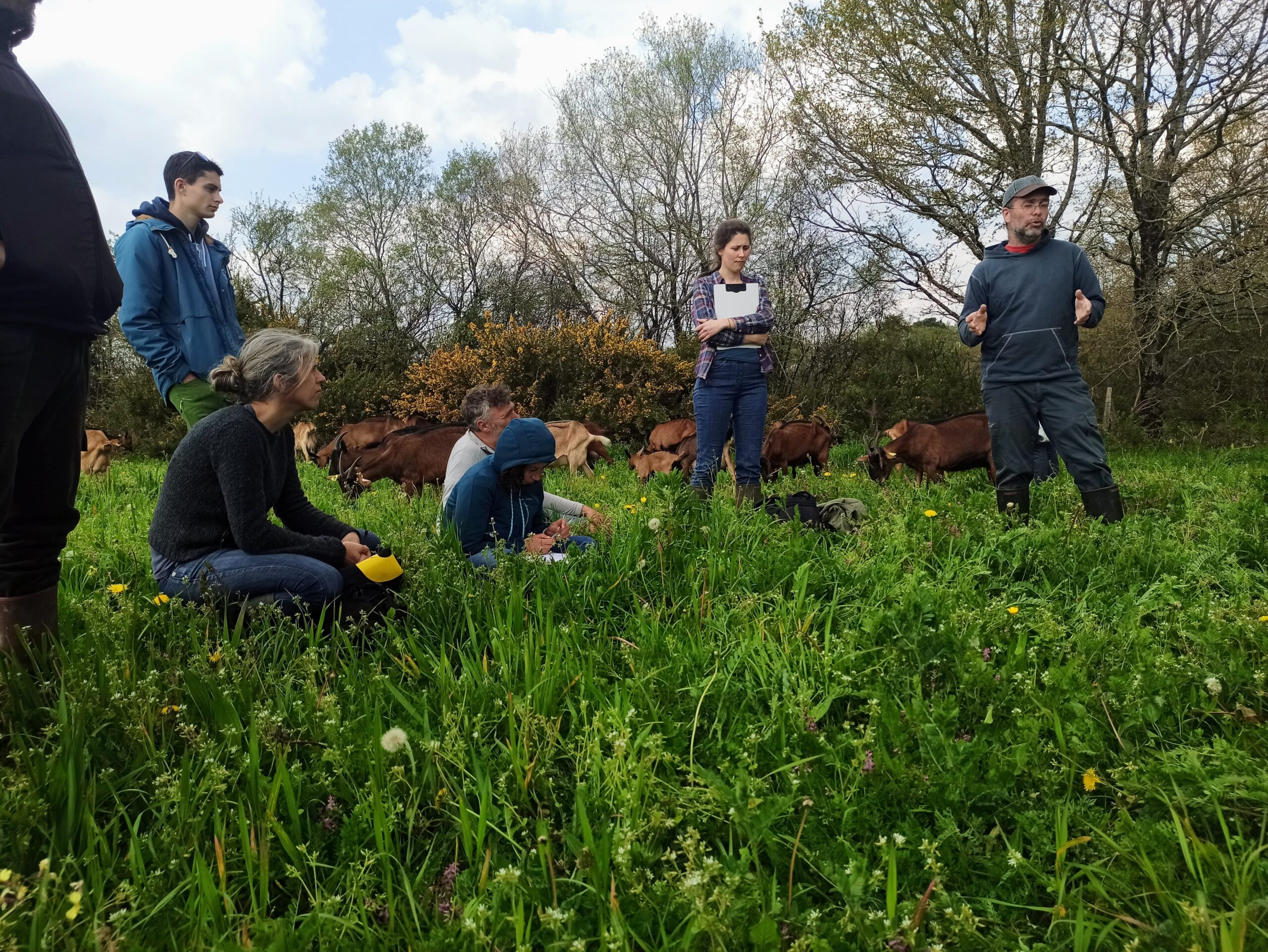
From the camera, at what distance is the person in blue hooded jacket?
12.9 ft

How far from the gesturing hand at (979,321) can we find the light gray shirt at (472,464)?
2.83m

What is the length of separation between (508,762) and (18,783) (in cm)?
119

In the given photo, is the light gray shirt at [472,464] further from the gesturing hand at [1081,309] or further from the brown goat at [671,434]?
the brown goat at [671,434]

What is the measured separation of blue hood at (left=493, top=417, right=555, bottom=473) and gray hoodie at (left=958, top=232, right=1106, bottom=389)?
115 inches

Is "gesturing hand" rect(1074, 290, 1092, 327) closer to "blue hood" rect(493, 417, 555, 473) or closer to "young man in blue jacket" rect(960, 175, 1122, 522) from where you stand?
"young man in blue jacket" rect(960, 175, 1122, 522)

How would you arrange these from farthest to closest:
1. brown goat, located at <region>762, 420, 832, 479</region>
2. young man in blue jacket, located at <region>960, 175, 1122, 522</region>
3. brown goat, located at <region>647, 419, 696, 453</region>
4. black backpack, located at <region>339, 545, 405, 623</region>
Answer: brown goat, located at <region>647, 419, 696, 453</region>, brown goat, located at <region>762, 420, 832, 479</region>, young man in blue jacket, located at <region>960, 175, 1122, 522</region>, black backpack, located at <region>339, 545, 405, 623</region>

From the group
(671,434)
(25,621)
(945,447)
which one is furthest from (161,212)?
(671,434)

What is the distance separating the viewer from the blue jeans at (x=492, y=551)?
3480 mm

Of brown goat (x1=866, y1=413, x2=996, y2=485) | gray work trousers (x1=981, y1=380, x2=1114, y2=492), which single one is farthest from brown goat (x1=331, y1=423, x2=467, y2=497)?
gray work trousers (x1=981, y1=380, x2=1114, y2=492)

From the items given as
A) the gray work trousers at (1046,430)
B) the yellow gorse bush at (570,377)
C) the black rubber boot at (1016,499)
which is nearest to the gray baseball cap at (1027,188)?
the gray work trousers at (1046,430)

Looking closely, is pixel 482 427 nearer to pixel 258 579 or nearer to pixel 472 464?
pixel 472 464

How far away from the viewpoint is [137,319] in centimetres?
392

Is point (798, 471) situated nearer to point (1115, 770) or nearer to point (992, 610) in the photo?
point (992, 610)

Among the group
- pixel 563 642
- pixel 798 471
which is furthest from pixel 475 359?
pixel 563 642
